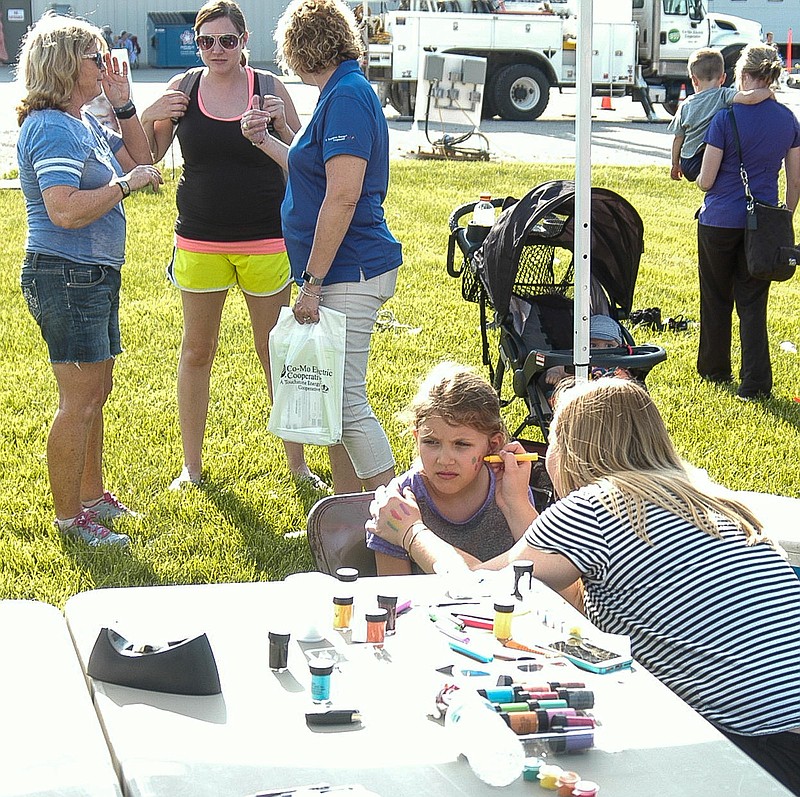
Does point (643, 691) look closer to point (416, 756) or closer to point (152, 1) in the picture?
point (416, 756)

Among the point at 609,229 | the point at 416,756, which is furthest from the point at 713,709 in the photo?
the point at 609,229

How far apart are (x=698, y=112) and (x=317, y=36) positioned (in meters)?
3.60

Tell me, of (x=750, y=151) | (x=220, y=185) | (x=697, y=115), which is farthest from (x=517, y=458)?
(x=697, y=115)

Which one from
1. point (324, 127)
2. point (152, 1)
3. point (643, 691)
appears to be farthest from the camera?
point (152, 1)

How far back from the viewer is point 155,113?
441 centimetres

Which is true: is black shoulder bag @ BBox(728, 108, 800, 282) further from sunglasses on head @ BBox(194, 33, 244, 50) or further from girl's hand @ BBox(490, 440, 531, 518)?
girl's hand @ BBox(490, 440, 531, 518)

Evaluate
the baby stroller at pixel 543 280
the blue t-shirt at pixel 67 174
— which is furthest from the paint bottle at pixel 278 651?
the baby stroller at pixel 543 280

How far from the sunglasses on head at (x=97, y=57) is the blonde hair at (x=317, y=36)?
1.96 feet

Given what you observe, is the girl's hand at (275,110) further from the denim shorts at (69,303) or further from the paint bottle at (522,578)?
the paint bottle at (522,578)

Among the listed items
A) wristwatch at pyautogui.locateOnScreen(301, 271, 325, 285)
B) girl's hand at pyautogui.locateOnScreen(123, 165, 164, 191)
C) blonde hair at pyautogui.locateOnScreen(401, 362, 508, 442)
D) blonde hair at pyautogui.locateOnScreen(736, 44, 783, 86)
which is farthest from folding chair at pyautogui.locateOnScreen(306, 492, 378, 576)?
blonde hair at pyautogui.locateOnScreen(736, 44, 783, 86)

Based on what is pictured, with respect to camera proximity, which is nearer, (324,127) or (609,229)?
(324,127)

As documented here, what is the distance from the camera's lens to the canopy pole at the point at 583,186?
384 cm

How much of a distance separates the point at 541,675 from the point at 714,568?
1.67ft

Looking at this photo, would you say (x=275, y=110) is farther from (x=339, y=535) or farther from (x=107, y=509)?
(x=339, y=535)
